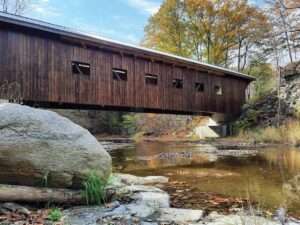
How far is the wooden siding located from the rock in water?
633 cm

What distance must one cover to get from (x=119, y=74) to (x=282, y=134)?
25.8 feet

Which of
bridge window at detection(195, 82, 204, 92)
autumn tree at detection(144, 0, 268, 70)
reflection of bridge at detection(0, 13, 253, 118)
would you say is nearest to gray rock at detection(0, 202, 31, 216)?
reflection of bridge at detection(0, 13, 253, 118)

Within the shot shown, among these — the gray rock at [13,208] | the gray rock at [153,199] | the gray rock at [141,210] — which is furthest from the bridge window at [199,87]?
the gray rock at [13,208]

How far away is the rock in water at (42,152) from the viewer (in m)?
3.42

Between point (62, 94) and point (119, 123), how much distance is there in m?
16.9

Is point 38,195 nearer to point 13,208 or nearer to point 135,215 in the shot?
point 13,208

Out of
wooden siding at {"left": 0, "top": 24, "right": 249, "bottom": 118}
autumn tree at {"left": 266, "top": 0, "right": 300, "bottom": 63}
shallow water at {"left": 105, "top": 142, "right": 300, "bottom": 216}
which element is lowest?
shallow water at {"left": 105, "top": 142, "right": 300, "bottom": 216}

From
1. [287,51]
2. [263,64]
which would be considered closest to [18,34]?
[287,51]

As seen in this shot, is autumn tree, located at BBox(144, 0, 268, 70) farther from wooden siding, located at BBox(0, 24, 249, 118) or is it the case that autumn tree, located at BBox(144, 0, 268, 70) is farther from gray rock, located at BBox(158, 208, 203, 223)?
gray rock, located at BBox(158, 208, 203, 223)

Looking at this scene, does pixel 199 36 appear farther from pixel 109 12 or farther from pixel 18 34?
pixel 18 34

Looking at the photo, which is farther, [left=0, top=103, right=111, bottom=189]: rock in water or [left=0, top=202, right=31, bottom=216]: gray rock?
[left=0, top=103, right=111, bottom=189]: rock in water

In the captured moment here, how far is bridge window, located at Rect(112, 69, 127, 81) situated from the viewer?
1245 centimetres

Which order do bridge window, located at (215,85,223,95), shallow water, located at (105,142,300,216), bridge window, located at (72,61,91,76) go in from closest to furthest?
shallow water, located at (105,142,300,216), bridge window, located at (72,61,91,76), bridge window, located at (215,85,223,95)

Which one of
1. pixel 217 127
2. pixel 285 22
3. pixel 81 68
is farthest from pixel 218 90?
pixel 81 68
